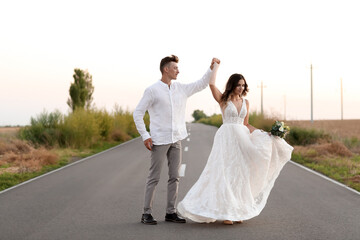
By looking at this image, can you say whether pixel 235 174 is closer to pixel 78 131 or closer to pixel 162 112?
pixel 162 112

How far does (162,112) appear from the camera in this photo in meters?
5.42

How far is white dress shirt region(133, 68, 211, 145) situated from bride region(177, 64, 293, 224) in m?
0.51

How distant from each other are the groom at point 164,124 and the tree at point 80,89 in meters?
36.8

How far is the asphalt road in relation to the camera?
16.1 ft

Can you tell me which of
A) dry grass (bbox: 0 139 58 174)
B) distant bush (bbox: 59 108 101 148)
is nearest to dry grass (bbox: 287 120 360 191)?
dry grass (bbox: 0 139 58 174)

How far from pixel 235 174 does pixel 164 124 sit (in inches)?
45.0

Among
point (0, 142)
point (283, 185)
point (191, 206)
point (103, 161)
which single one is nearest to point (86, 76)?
point (0, 142)

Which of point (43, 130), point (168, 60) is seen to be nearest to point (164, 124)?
point (168, 60)

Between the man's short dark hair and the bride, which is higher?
the man's short dark hair

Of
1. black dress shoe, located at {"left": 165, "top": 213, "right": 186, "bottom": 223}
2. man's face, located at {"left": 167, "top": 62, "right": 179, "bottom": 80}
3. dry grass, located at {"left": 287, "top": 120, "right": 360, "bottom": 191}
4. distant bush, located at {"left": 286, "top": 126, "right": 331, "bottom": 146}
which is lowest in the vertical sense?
black dress shoe, located at {"left": 165, "top": 213, "right": 186, "bottom": 223}

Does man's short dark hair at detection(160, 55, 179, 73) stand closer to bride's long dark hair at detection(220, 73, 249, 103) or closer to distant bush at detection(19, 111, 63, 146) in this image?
bride's long dark hair at detection(220, 73, 249, 103)

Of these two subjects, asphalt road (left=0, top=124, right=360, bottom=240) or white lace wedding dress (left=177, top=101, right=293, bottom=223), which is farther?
white lace wedding dress (left=177, top=101, right=293, bottom=223)

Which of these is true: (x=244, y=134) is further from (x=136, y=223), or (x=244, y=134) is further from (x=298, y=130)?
(x=298, y=130)

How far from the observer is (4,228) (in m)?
5.29
